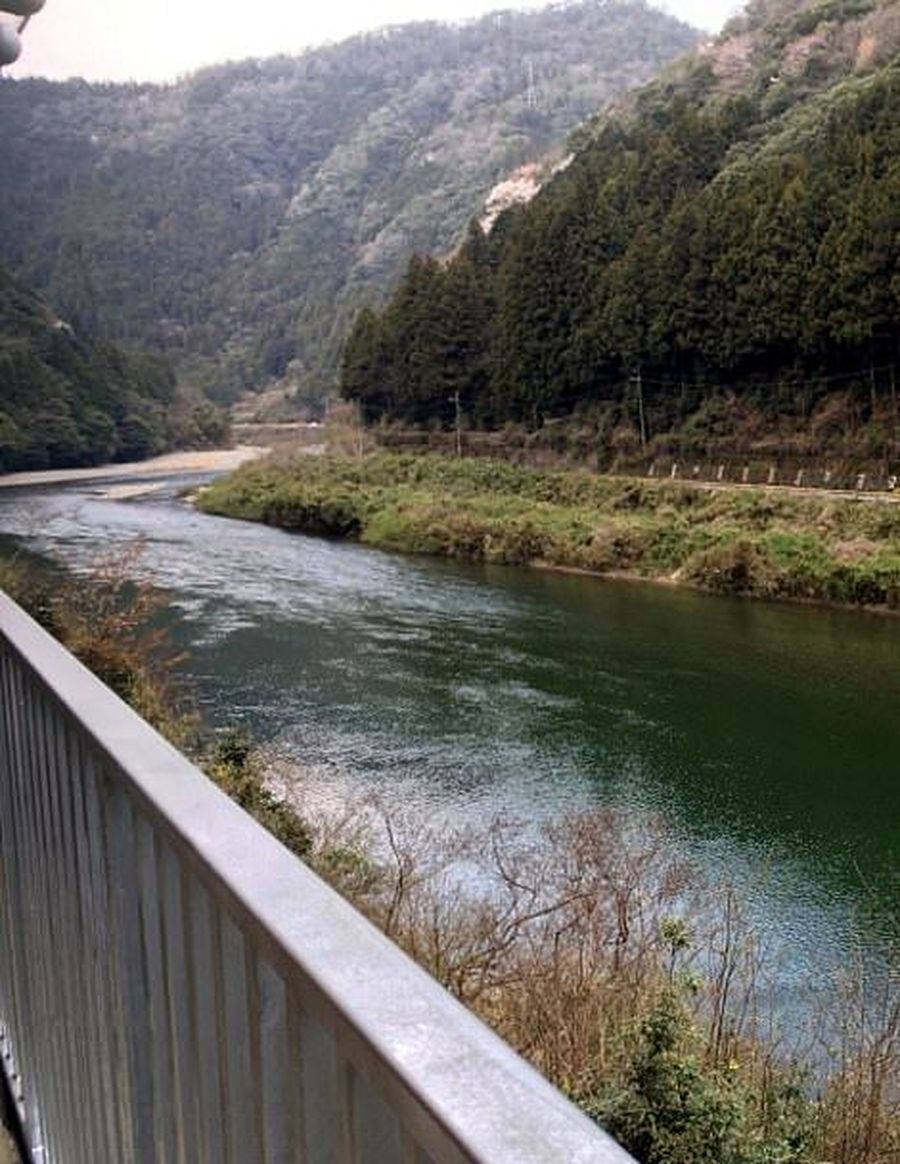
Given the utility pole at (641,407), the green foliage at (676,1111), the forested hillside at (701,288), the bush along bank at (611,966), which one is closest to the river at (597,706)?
the bush along bank at (611,966)

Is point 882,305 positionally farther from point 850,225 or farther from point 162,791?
point 162,791

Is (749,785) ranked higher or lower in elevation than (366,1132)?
lower

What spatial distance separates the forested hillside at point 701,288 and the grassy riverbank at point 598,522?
2.42 m

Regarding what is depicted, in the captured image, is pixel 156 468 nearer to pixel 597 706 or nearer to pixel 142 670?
pixel 597 706

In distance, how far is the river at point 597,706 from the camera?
7402 mm

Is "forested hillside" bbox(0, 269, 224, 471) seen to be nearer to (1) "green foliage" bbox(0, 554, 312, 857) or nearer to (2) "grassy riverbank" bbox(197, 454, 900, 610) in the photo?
(2) "grassy riverbank" bbox(197, 454, 900, 610)

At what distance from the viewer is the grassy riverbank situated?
15086mm

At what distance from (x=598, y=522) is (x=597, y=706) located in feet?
27.2

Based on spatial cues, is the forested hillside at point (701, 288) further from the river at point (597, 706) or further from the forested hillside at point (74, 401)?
the forested hillside at point (74, 401)

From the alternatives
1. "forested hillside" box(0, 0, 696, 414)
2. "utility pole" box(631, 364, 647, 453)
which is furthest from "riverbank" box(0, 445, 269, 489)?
"forested hillside" box(0, 0, 696, 414)

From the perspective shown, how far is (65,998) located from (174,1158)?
1.24ft

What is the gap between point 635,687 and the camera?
10.8 m

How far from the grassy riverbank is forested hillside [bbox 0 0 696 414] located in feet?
97.2

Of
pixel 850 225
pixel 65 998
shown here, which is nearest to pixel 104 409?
pixel 850 225
